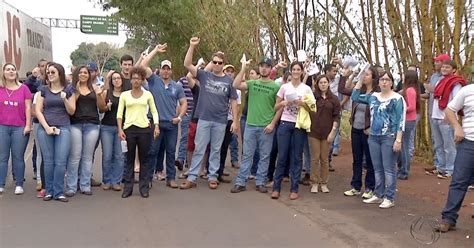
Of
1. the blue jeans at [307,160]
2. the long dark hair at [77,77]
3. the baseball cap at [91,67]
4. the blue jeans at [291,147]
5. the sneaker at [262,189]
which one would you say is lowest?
the sneaker at [262,189]

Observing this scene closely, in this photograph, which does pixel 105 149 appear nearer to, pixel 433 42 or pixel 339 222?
pixel 339 222

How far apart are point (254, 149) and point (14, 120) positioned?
3256 millimetres

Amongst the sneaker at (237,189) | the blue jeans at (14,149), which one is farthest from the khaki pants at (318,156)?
the blue jeans at (14,149)

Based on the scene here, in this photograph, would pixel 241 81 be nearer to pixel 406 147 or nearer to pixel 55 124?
pixel 55 124

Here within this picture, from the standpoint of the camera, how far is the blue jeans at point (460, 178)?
5816 mm

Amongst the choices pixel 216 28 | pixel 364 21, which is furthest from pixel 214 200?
pixel 216 28

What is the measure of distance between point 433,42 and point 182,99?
176 inches

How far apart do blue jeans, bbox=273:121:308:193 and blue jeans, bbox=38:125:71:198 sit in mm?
2760

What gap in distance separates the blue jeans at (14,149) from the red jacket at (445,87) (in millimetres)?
5938

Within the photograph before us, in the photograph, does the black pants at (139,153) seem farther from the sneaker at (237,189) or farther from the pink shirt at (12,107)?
the pink shirt at (12,107)

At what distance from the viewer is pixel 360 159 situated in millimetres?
7840

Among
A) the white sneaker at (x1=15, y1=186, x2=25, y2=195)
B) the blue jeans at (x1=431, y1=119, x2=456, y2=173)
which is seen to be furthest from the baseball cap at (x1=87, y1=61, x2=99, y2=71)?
the blue jeans at (x1=431, y1=119, x2=456, y2=173)

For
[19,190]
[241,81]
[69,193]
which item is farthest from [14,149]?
[241,81]

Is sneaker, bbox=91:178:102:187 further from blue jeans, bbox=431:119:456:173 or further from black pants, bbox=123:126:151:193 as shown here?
blue jeans, bbox=431:119:456:173
